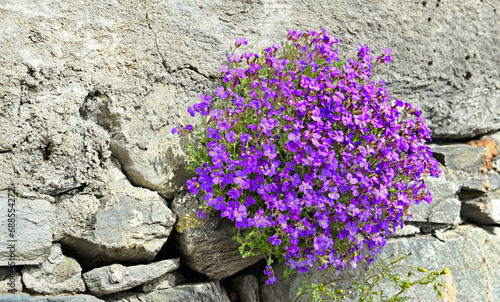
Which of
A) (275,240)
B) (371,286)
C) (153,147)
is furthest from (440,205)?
(153,147)

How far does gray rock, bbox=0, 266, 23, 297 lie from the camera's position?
2266mm

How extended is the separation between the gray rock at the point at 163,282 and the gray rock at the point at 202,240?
98 mm

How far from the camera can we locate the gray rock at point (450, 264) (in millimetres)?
3016

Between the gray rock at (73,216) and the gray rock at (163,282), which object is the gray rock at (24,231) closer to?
the gray rock at (73,216)

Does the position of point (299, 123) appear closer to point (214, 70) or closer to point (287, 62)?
point (287, 62)

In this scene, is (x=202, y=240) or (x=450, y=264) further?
(x=450, y=264)

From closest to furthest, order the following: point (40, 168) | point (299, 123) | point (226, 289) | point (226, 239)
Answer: point (40, 168)
point (299, 123)
point (226, 239)
point (226, 289)

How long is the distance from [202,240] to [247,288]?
54 cm

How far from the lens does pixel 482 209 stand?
380 cm

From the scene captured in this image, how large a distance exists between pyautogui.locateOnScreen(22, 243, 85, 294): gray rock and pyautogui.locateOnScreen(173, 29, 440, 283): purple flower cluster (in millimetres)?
782

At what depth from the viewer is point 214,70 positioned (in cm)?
293

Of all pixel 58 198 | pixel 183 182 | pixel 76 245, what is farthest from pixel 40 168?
pixel 183 182

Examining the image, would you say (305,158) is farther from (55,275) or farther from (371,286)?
(55,275)

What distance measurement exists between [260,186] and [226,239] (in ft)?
1.56
